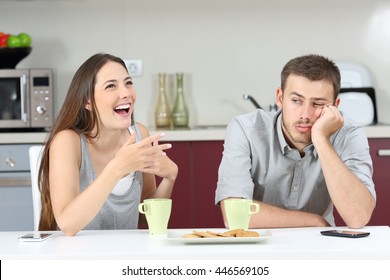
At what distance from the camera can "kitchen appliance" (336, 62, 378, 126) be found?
3920 mm

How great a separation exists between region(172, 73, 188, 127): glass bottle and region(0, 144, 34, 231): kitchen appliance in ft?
2.64

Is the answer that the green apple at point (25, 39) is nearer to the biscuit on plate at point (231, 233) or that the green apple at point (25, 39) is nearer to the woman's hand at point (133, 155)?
the woman's hand at point (133, 155)

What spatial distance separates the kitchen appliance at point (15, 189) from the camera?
3.73 metres

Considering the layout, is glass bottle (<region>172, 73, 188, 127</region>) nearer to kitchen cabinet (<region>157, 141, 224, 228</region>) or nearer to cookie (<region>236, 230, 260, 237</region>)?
kitchen cabinet (<region>157, 141, 224, 228</region>)

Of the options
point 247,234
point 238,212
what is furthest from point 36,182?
point 247,234

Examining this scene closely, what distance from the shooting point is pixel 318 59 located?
231 cm

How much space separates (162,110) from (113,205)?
1.92m

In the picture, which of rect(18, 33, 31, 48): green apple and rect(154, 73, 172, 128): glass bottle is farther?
rect(154, 73, 172, 128): glass bottle

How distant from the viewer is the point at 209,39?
425 cm

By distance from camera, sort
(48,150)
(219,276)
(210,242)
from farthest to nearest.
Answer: (48,150)
(210,242)
(219,276)

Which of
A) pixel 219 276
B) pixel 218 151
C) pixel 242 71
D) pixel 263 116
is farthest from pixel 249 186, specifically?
pixel 242 71

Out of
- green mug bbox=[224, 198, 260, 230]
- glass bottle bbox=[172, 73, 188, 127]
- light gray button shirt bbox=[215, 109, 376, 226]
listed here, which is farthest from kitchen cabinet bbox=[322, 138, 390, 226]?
green mug bbox=[224, 198, 260, 230]

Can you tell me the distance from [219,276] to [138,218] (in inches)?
32.5

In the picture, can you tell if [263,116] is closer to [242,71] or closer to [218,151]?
[218,151]
